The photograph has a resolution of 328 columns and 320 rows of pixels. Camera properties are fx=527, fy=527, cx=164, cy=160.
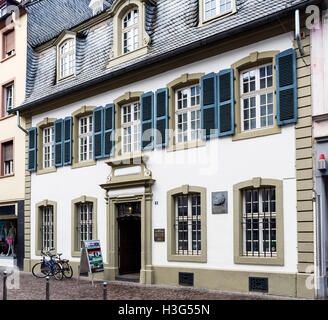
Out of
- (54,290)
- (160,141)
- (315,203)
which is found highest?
(160,141)

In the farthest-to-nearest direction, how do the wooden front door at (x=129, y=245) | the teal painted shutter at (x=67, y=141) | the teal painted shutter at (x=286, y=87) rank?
1. the teal painted shutter at (x=67, y=141)
2. the wooden front door at (x=129, y=245)
3. the teal painted shutter at (x=286, y=87)

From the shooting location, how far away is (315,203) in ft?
41.0

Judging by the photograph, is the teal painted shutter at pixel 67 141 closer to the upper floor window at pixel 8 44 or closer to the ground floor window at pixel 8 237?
the ground floor window at pixel 8 237

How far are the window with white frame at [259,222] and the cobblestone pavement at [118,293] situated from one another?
124cm

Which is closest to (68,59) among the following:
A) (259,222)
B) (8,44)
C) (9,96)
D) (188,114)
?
(9,96)

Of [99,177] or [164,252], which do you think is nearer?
[164,252]

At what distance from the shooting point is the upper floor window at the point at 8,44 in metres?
23.8

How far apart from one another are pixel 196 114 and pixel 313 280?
5.87m

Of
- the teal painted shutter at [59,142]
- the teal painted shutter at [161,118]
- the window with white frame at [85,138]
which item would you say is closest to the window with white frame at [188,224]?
the teal painted shutter at [161,118]

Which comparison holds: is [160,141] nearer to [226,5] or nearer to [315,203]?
[226,5]

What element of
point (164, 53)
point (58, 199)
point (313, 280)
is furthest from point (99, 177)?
point (313, 280)

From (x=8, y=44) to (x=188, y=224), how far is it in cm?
1368

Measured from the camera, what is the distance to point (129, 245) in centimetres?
1812
